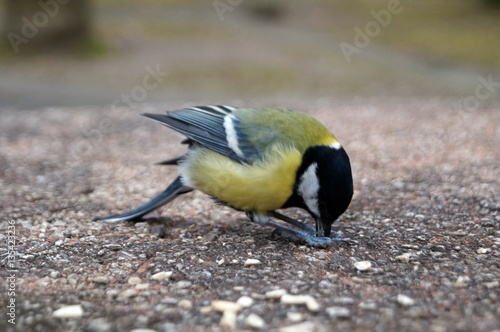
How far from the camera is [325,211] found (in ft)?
10.5

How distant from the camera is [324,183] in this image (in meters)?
3.09

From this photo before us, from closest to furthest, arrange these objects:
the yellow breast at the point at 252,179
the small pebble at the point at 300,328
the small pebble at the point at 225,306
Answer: the small pebble at the point at 300,328, the small pebble at the point at 225,306, the yellow breast at the point at 252,179

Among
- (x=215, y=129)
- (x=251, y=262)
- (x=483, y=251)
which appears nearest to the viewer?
(x=251, y=262)

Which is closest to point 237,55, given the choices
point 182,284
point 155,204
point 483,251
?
point 155,204

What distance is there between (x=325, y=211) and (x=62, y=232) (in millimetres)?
1720

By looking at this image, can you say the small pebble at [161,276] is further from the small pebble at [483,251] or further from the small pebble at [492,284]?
the small pebble at [483,251]

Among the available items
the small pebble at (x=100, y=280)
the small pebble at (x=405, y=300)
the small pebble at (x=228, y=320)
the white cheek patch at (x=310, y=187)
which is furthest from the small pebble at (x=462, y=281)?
the small pebble at (x=100, y=280)

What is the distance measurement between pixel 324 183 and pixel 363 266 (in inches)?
19.1

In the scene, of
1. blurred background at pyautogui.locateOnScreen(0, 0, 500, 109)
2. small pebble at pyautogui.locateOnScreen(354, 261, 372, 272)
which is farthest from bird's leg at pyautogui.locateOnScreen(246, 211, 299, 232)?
blurred background at pyautogui.locateOnScreen(0, 0, 500, 109)

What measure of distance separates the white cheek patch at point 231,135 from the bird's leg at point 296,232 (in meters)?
0.39

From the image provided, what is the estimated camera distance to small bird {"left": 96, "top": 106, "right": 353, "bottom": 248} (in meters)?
3.13

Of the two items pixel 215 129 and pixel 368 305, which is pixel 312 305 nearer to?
pixel 368 305

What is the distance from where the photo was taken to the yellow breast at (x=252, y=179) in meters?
3.20

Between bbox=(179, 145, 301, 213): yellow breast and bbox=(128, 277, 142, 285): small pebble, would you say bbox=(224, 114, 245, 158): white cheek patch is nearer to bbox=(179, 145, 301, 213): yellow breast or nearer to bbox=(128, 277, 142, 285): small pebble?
bbox=(179, 145, 301, 213): yellow breast
